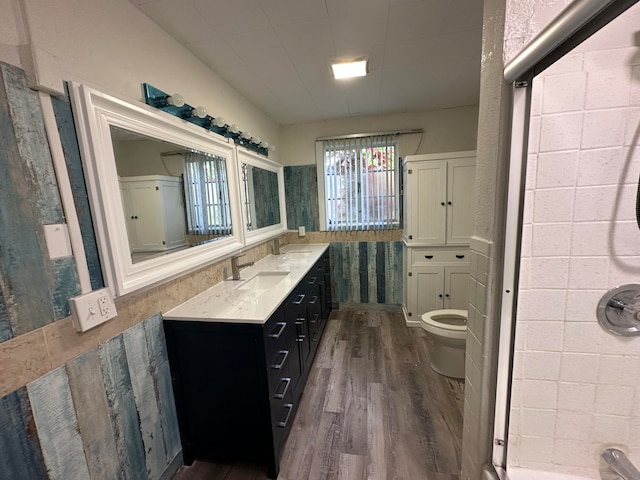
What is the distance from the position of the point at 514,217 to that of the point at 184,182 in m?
1.72

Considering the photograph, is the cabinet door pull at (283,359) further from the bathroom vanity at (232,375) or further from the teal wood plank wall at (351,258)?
the teal wood plank wall at (351,258)

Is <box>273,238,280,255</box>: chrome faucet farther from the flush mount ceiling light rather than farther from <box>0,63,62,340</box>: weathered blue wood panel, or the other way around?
<box>0,63,62,340</box>: weathered blue wood panel

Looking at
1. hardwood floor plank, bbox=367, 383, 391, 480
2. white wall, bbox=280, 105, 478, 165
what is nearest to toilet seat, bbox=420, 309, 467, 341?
hardwood floor plank, bbox=367, 383, 391, 480

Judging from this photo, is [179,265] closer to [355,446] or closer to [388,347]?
[355,446]

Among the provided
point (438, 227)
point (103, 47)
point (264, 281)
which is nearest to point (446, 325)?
point (438, 227)

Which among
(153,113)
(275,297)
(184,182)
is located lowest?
(275,297)

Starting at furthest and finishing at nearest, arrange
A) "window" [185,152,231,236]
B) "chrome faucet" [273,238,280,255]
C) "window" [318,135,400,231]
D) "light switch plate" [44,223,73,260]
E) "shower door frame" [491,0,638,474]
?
"window" [318,135,400,231]
"chrome faucet" [273,238,280,255]
"window" [185,152,231,236]
"light switch plate" [44,223,73,260]
"shower door frame" [491,0,638,474]

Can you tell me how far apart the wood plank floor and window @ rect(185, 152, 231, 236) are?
4.66 ft

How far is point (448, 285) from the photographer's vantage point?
115 inches

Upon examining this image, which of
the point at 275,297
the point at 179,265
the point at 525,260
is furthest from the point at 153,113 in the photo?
the point at 525,260

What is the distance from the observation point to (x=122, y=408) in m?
1.17

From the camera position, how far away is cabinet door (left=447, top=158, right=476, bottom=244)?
273 cm

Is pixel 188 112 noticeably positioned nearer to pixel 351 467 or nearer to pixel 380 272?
pixel 351 467

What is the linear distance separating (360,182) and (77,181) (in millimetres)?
2774
